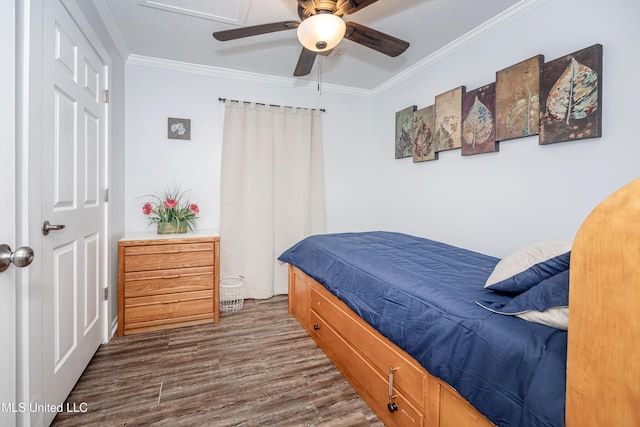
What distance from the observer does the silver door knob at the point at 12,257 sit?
937 millimetres

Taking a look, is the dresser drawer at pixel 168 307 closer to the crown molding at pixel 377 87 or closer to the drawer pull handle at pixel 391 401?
the drawer pull handle at pixel 391 401

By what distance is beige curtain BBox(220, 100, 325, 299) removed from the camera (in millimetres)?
3227

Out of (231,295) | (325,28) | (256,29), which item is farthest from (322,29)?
(231,295)

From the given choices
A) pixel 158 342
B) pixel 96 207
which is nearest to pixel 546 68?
pixel 96 207

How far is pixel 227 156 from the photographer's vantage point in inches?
126

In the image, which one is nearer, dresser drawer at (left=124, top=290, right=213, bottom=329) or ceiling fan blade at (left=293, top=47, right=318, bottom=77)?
ceiling fan blade at (left=293, top=47, right=318, bottom=77)

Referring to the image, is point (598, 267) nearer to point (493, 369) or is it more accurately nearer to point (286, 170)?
point (493, 369)

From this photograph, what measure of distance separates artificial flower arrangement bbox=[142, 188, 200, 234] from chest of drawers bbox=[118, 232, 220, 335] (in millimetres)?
204

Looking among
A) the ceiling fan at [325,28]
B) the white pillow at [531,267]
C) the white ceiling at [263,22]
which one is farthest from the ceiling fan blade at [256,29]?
the white pillow at [531,267]

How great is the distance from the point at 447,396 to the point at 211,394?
1304 mm

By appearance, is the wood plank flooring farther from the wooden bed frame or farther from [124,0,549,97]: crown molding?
[124,0,549,97]: crown molding

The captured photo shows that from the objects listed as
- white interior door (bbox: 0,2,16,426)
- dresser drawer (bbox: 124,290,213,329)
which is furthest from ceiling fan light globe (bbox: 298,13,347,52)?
dresser drawer (bbox: 124,290,213,329)

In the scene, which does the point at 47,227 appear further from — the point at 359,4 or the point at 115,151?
the point at 359,4

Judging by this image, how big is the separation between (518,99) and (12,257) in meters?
2.76
